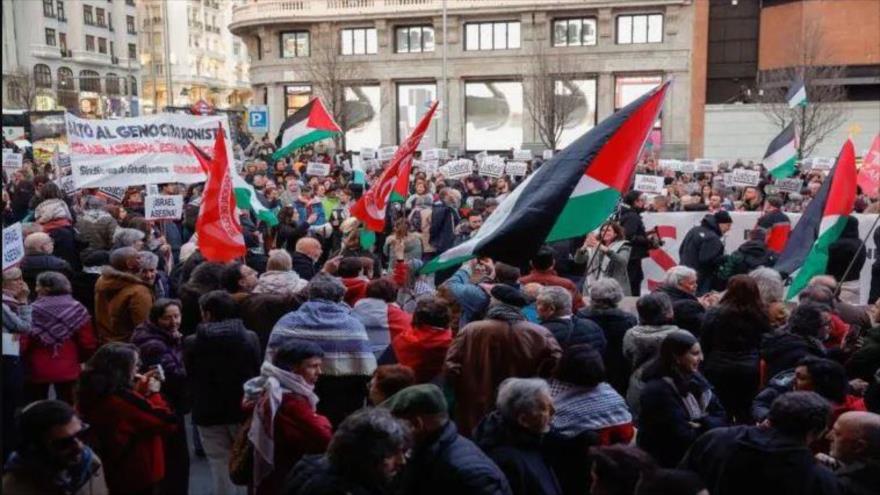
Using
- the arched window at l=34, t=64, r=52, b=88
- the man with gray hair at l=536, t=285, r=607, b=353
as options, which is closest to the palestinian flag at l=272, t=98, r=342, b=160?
the man with gray hair at l=536, t=285, r=607, b=353

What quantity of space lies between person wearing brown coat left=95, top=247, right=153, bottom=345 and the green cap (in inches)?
121

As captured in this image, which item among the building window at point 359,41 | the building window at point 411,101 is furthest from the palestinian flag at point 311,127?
the building window at point 359,41

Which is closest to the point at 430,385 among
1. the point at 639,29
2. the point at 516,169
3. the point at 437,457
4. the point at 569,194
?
the point at 437,457

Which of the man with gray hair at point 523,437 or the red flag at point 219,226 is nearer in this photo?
the man with gray hair at point 523,437

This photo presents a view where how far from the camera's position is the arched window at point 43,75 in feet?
237

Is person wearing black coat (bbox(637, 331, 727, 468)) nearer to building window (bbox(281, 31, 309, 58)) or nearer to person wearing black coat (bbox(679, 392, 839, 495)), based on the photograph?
person wearing black coat (bbox(679, 392, 839, 495))

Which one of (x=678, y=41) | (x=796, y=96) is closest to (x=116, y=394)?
(x=796, y=96)

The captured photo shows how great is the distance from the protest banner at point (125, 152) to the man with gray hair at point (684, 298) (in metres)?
6.80

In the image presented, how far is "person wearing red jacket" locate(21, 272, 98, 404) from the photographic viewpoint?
612 cm

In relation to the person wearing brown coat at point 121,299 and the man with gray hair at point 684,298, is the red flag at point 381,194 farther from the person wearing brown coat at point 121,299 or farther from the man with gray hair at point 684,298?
the man with gray hair at point 684,298

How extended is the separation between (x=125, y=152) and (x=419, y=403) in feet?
28.9

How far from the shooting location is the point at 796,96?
19547 millimetres

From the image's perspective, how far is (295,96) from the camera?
4656cm

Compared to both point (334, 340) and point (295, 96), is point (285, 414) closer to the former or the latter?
point (334, 340)
